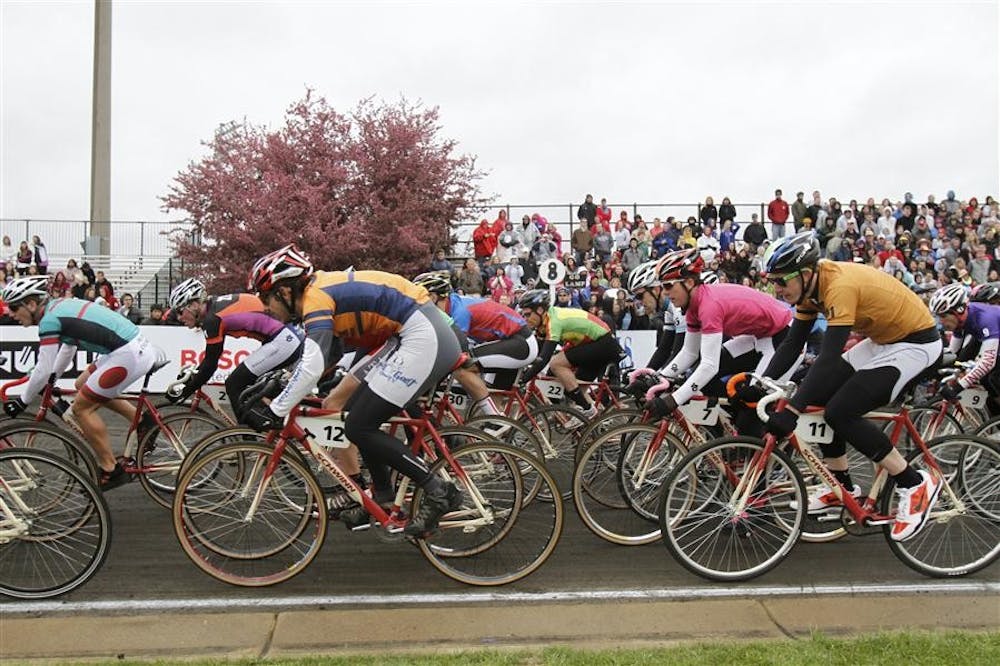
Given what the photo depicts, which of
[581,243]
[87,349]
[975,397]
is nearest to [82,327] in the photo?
[87,349]

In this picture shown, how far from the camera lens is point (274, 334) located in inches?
322

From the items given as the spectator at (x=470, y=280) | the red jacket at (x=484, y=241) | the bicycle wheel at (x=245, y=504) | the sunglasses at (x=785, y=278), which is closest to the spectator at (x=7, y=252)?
the red jacket at (x=484, y=241)

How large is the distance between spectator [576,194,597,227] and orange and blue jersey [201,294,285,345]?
1568cm

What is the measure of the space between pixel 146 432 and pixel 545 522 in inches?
149

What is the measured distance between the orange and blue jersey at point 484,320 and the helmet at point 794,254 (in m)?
3.83

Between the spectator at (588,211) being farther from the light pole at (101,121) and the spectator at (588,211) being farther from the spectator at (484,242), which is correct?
the light pole at (101,121)

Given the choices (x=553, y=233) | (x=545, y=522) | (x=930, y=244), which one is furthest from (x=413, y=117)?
(x=545, y=522)

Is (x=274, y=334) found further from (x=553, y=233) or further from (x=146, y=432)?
(x=553, y=233)

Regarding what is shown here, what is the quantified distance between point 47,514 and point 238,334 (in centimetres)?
279

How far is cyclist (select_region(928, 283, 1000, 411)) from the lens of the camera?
7.76 meters

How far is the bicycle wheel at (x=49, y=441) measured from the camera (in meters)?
6.46

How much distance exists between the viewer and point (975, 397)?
798 centimetres

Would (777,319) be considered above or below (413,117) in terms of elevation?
below

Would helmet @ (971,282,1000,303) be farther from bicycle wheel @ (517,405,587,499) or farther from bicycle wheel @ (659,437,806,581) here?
bicycle wheel @ (659,437,806,581)
